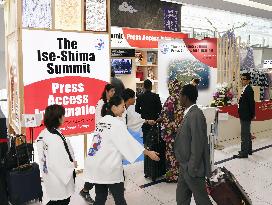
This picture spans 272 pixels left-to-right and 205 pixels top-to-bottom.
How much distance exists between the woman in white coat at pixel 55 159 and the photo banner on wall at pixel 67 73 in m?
1.61

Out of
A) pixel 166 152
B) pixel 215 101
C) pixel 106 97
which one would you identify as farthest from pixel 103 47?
pixel 215 101

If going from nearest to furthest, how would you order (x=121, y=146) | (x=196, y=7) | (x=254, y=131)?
1. (x=121, y=146)
2. (x=254, y=131)
3. (x=196, y=7)

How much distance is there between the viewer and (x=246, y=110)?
5590 mm

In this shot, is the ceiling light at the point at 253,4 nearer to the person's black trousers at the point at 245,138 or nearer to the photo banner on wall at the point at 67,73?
the person's black trousers at the point at 245,138

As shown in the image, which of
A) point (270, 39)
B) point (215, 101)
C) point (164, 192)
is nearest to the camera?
point (164, 192)

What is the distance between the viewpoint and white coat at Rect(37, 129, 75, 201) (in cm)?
266

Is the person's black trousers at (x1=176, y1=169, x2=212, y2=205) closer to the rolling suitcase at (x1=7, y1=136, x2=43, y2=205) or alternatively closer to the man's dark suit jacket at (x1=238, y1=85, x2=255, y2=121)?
the rolling suitcase at (x1=7, y1=136, x2=43, y2=205)

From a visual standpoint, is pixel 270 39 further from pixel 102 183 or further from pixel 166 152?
pixel 102 183

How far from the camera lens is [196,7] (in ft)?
33.2

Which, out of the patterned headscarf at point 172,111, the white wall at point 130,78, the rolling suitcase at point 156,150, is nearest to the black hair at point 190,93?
the patterned headscarf at point 172,111

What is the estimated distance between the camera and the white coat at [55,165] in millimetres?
2656

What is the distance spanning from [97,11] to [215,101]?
352 centimetres

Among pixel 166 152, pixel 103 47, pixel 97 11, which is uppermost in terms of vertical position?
pixel 97 11

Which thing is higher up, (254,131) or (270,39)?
(270,39)
